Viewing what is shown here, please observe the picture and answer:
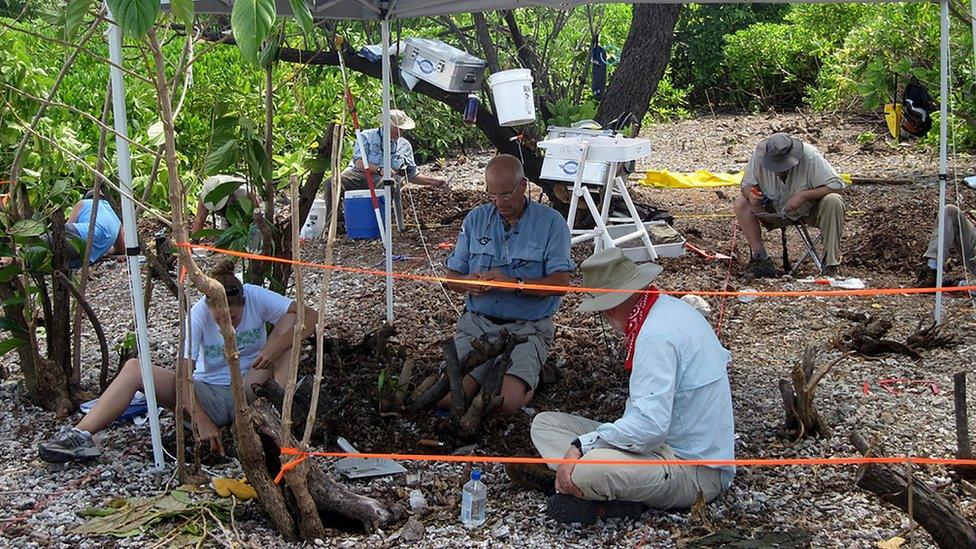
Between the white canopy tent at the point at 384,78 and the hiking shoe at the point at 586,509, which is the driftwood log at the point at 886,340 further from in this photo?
the hiking shoe at the point at 586,509

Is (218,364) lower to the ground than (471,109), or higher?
lower

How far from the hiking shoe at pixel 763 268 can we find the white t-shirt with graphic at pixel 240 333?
150 inches

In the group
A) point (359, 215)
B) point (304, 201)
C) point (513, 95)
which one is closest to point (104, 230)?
point (359, 215)

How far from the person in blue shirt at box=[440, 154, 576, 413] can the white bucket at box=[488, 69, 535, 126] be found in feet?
7.07

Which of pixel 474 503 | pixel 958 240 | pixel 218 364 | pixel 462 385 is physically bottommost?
pixel 474 503

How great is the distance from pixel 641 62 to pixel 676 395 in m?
5.77

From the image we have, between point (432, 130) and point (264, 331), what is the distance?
8.89 meters

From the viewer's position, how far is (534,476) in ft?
13.6

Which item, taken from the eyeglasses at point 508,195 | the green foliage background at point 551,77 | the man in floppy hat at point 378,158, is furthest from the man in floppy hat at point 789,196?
the man in floppy hat at point 378,158

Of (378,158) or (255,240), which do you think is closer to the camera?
(255,240)

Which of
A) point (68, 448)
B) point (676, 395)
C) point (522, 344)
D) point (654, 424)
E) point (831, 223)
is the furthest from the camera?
point (831, 223)

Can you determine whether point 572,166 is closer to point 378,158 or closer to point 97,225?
point 378,158

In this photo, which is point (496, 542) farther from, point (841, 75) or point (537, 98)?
point (841, 75)

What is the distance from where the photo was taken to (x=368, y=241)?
9188 mm
